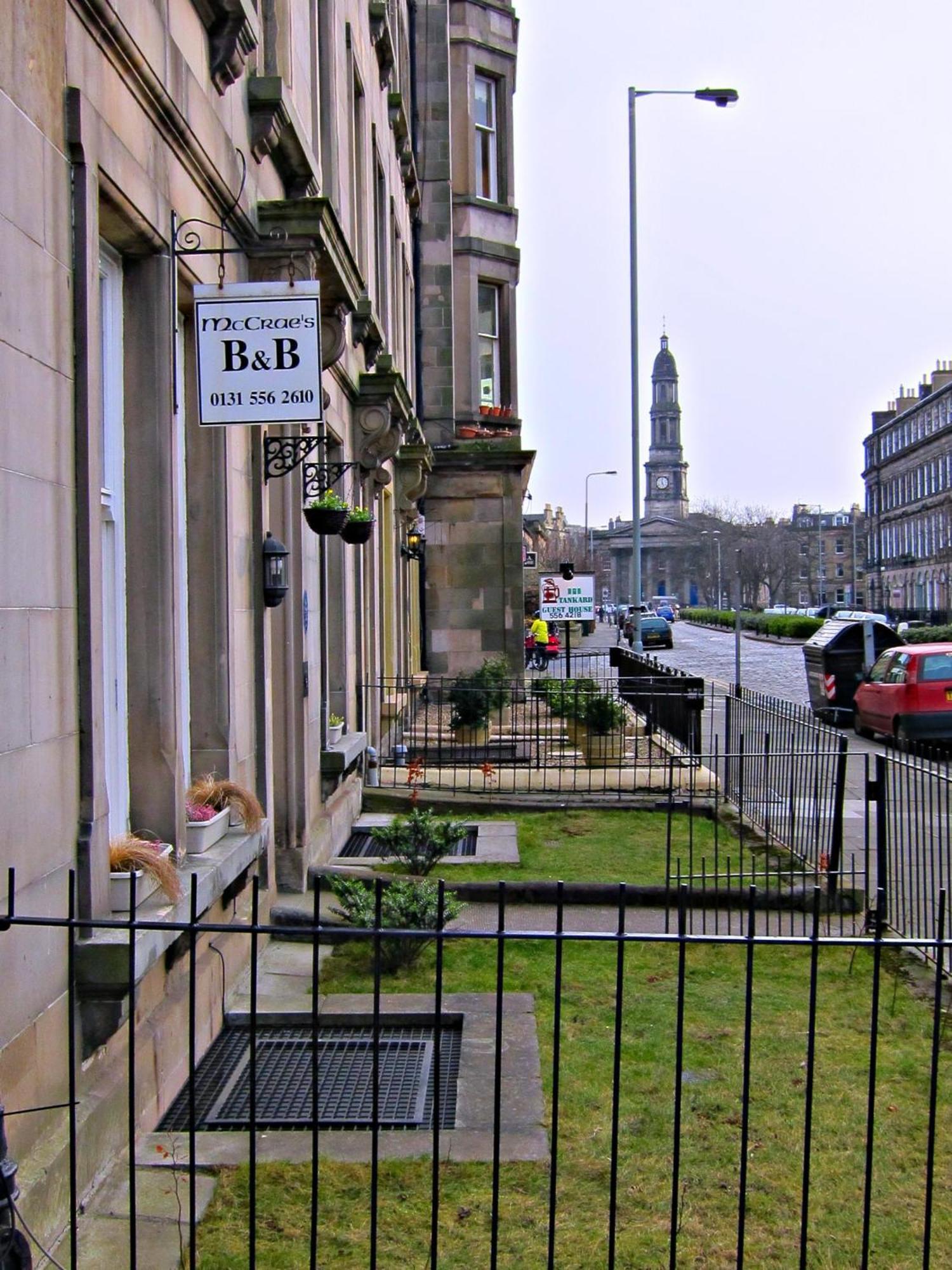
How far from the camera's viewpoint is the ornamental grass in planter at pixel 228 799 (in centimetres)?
655

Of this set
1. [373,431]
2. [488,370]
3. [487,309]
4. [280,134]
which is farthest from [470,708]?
[487,309]

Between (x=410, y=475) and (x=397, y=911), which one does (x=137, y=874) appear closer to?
(x=397, y=911)

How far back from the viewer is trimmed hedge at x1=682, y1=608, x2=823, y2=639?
61.5m

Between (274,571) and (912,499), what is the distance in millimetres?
103367

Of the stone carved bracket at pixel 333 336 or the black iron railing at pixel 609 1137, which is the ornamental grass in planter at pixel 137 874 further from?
the stone carved bracket at pixel 333 336

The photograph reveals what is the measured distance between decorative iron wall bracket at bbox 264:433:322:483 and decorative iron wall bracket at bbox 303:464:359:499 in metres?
0.78

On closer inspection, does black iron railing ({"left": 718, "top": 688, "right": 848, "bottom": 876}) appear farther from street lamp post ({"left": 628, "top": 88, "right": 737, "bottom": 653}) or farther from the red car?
street lamp post ({"left": 628, "top": 88, "right": 737, "bottom": 653})

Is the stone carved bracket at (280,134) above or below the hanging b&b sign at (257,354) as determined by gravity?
above

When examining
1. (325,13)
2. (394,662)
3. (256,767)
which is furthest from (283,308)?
(394,662)

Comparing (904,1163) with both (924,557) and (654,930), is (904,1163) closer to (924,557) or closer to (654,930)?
(654,930)

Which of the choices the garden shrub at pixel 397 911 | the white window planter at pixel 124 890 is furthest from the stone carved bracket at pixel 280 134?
the white window planter at pixel 124 890

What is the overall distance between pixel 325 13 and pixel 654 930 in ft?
26.5

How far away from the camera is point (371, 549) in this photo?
15.4 meters

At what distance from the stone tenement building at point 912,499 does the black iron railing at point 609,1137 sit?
78506 millimetres
